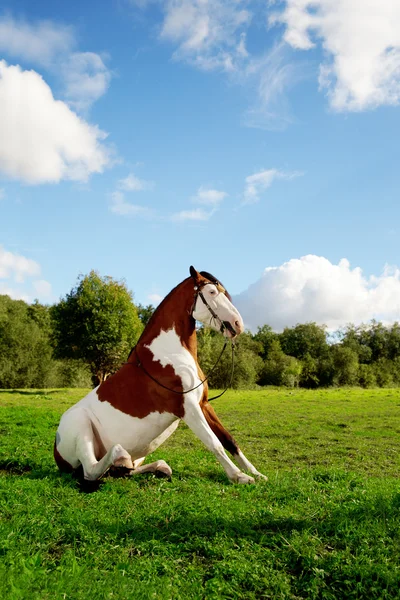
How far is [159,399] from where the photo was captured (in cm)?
579

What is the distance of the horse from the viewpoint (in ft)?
18.6

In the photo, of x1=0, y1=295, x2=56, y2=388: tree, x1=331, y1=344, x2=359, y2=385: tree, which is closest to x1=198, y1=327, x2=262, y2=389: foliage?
x1=331, y1=344, x2=359, y2=385: tree

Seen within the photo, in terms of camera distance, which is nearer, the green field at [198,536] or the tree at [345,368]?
the green field at [198,536]

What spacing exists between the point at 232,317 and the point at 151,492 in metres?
2.35

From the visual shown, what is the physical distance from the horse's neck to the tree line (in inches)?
21.1

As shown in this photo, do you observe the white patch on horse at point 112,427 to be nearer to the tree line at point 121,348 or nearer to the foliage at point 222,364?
the tree line at point 121,348

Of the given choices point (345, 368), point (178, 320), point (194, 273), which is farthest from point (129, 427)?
point (345, 368)

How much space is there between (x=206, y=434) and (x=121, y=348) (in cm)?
2615

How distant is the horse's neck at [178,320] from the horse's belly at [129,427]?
0.91 meters

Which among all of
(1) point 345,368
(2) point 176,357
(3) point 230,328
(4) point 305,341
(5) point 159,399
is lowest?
(5) point 159,399

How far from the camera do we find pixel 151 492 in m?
5.39

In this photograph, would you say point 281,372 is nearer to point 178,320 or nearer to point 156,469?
point 156,469

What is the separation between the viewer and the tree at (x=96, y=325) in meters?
30.5

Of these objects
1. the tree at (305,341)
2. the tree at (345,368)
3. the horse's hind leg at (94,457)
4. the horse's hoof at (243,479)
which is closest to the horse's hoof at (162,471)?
the horse's hind leg at (94,457)
